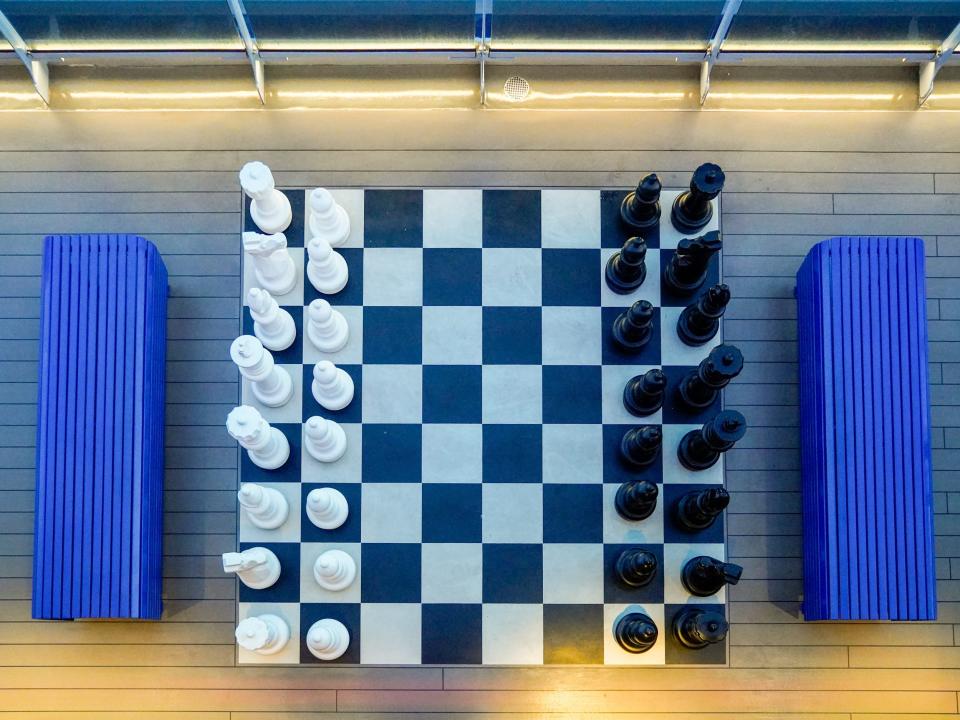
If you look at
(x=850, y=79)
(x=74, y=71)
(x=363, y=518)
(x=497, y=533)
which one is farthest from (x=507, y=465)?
(x=74, y=71)

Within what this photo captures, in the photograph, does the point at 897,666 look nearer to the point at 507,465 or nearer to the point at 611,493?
the point at 611,493

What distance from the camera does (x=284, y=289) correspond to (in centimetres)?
260

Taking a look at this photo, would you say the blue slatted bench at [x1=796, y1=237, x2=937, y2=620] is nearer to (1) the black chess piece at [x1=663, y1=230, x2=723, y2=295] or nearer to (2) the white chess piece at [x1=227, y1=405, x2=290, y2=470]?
(1) the black chess piece at [x1=663, y1=230, x2=723, y2=295]

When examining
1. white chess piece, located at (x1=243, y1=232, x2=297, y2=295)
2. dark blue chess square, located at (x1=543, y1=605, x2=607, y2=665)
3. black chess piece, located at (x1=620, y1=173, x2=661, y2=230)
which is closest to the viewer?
white chess piece, located at (x1=243, y1=232, x2=297, y2=295)

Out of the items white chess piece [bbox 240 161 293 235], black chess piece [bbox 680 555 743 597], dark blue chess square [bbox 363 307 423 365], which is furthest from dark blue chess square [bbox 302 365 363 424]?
black chess piece [bbox 680 555 743 597]

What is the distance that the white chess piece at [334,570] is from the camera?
2295 mm

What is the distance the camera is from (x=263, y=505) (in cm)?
235

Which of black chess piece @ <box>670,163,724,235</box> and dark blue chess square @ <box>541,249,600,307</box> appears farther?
dark blue chess square @ <box>541,249,600,307</box>

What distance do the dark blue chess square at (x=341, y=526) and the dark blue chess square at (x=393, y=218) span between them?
36.7 inches

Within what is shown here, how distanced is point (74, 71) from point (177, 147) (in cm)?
52

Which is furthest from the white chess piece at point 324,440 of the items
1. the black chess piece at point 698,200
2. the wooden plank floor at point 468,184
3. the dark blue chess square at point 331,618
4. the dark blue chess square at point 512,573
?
the black chess piece at point 698,200

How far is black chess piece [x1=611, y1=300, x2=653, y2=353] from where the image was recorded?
231cm

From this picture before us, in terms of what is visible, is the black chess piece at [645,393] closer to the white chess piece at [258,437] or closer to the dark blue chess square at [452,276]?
the dark blue chess square at [452,276]

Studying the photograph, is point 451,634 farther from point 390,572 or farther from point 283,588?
point 283,588
